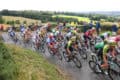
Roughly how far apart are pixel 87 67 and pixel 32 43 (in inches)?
520

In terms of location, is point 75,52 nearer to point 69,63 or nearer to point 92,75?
point 69,63

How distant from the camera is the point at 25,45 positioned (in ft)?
104

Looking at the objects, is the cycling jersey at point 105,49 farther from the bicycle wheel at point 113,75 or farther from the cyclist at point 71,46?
Answer: the cyclist at point 71,46

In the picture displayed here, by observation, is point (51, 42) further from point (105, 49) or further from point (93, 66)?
point (105, 49)

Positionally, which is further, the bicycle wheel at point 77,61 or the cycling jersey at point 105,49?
the bicycle wheel at point 77,61

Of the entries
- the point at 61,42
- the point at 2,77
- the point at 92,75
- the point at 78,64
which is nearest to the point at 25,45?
the point at 61,42

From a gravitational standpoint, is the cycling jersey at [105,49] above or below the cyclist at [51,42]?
above

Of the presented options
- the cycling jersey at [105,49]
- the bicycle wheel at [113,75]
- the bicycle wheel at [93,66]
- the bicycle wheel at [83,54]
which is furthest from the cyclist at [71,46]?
the bicycle wheel at [113,75]

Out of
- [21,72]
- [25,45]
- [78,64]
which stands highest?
[21,72]

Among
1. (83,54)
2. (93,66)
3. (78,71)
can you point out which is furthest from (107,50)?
(83,54)

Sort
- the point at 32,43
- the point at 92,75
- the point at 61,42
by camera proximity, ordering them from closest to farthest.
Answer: the point at 92,75, the point at 61,42, the point at 32,43

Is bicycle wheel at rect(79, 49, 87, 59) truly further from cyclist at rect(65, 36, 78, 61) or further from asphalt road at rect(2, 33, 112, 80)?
cyclist at rect(65, 36, 78, 61)

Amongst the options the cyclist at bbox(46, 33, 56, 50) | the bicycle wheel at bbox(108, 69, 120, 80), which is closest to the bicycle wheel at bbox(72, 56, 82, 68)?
the bicycle wheel at bbox(108, 69, 120, 80)

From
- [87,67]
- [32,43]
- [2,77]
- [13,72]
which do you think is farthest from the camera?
[32,43]
